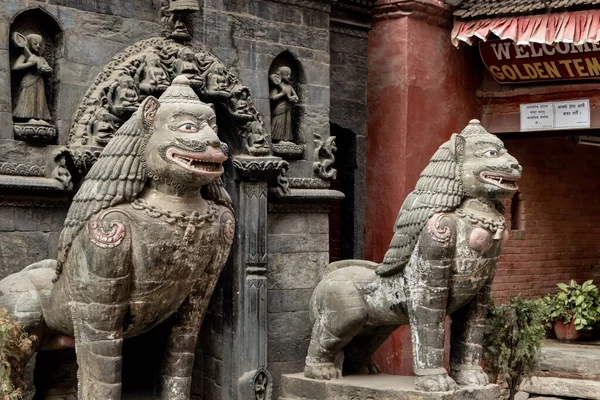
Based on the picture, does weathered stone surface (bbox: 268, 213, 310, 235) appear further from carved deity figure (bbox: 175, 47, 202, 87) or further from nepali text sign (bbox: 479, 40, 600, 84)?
nepali text sign (bbox: 479, 40, 600, 84)

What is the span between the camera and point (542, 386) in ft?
39.7

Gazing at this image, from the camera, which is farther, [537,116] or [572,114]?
[537,116]

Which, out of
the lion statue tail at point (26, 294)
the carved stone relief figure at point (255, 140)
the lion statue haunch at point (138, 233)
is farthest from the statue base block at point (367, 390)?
the lion statue tail at point (26, 294)

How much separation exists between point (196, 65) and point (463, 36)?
12.6 ft

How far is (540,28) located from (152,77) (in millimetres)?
4684

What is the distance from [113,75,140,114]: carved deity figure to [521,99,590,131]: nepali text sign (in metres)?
5.65

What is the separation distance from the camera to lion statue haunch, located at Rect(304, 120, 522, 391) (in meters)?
8.28

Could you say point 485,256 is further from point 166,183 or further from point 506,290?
point 506,290

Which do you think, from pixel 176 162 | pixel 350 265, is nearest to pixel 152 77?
pixel 176 162

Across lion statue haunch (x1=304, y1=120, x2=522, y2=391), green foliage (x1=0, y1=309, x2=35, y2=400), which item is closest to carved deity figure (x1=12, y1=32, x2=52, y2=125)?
green foliage (x1=0, y1=309, x2=35, y2=400)

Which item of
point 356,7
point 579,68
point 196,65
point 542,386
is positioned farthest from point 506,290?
point 196,65

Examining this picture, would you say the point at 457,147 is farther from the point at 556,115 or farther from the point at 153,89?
the point at 556,115

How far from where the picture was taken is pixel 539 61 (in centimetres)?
1171

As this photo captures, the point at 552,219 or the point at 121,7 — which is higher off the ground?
the point at 121,7
